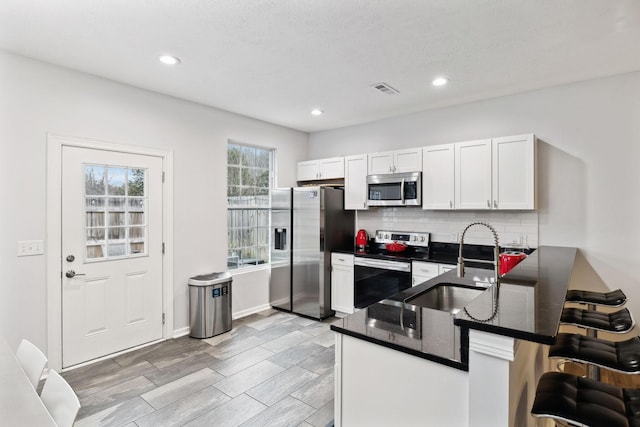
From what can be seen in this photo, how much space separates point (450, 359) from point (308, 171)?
4.10 m

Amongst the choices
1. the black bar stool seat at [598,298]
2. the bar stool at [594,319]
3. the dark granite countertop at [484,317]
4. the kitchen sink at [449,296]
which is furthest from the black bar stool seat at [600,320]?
the kitchen sink at [449,296]

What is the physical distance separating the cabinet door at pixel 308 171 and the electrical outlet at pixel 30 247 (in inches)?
128

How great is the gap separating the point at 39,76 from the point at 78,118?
1.32ft

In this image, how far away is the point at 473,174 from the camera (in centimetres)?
361

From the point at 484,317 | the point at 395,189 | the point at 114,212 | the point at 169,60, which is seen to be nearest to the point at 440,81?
the point at 395,189

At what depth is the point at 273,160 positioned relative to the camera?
4.96 metres

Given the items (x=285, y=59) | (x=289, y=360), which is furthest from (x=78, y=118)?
(x=289, y=360)

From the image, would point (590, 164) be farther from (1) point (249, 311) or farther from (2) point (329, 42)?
(1) point (249, 311)

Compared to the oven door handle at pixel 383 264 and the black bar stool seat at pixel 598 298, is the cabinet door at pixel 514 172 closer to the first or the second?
the black bar stool seat at pixel 598 298

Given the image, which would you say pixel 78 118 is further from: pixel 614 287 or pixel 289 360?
pixel 614 287

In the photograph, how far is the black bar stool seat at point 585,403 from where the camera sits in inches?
44.9

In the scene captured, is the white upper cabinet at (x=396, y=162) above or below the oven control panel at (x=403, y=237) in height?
above

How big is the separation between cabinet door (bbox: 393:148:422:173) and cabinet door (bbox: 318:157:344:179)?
2.71 feet

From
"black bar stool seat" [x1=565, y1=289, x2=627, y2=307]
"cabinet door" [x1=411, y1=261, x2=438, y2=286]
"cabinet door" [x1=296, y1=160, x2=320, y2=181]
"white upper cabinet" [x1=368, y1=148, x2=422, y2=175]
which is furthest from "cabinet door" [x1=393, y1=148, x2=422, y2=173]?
"black bar stool seat" [x1=565, y1=289, x2=627, y2=307]
